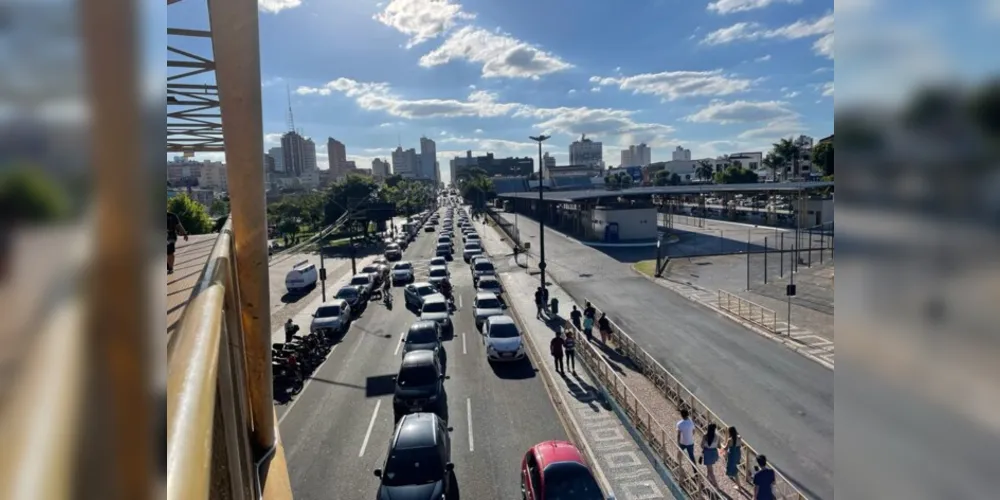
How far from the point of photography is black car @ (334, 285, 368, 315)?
2511cm

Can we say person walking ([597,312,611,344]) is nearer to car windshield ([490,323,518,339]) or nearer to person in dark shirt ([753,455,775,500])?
car windshield ([490,323,518,339])

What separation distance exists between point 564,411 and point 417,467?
4639mm

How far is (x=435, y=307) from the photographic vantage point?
22.1m

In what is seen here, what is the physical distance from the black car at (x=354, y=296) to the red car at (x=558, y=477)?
55.3 ft

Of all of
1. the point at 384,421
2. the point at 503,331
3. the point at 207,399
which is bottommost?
the point at 384,421

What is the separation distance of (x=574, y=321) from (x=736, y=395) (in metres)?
6.65

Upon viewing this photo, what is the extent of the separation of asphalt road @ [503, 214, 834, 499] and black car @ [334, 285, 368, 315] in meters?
9.52

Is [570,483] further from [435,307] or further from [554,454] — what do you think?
[435,307]

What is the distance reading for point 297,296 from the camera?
96.1ft

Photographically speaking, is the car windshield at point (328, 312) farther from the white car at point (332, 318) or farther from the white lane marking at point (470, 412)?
the white lane marking at point (470, 412)

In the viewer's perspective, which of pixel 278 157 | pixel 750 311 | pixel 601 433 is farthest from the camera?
pixel 278 157

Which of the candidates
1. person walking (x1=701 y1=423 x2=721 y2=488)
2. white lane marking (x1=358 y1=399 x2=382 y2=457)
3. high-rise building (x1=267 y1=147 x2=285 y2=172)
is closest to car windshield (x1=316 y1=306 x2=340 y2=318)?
white lane marking (x1=358 y1=399 x2=382 y2=457)

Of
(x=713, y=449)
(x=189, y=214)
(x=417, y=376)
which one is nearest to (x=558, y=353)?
(x=417, y=376)
